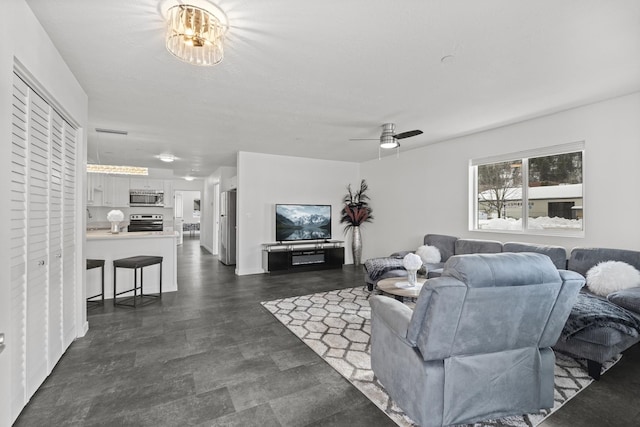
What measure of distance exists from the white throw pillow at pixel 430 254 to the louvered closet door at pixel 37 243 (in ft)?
15.1

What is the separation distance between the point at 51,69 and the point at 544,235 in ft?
18.4

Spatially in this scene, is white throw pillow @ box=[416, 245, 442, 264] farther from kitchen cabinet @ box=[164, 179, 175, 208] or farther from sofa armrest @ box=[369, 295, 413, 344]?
kitchen cabinet @ box=[164, 179, 175, 208]

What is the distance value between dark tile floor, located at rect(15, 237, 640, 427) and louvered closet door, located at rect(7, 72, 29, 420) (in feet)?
0.78

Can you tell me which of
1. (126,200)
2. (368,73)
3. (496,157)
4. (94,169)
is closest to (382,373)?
(368,73)

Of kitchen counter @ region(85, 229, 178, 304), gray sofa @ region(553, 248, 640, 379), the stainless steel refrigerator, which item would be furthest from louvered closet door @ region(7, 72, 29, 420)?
the stainless steel refrigerator

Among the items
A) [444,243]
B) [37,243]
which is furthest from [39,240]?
[444,243]

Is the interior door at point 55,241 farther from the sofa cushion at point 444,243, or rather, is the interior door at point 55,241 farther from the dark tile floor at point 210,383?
the sofa cushion at point 444,243

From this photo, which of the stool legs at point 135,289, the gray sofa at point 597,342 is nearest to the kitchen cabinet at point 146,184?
the stool legs at point 135,289

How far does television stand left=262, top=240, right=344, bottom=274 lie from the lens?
240 inches

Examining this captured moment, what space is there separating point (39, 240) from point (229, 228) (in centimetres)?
479

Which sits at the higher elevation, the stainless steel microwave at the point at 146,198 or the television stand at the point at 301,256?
the stainless steel microwave at the point at 146,198

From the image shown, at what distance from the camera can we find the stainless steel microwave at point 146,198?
7879mm

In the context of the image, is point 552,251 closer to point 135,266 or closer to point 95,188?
point 135,266

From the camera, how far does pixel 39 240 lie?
2.13 metres
